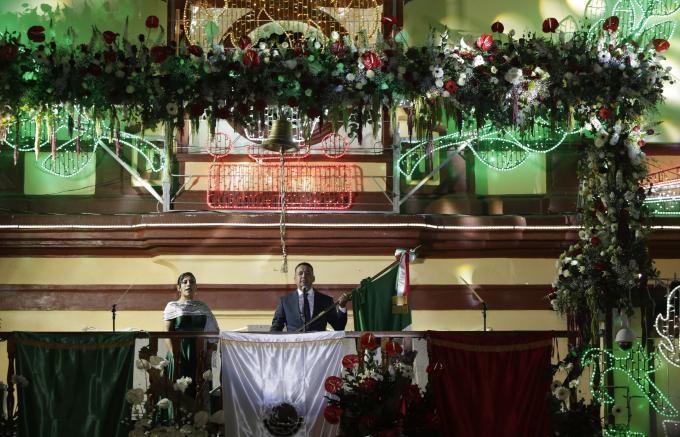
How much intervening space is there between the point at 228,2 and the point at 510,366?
660 cm

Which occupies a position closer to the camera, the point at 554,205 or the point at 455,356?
the point at 455,356

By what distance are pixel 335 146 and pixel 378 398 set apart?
539 centimetres

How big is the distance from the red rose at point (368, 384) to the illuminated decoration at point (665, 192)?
19.1 ft

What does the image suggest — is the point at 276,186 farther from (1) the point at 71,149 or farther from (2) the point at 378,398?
(2) the point at 378,398

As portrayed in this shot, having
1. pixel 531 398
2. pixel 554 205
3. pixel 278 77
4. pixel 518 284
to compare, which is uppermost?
pixel 278 77

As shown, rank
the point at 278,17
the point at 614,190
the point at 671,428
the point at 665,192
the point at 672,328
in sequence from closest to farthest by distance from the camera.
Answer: the point at 614,190 → the point at 671,428 → the point at 672,328 → the point at 278,17 → the point at 665,192

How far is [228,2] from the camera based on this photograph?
14.2m

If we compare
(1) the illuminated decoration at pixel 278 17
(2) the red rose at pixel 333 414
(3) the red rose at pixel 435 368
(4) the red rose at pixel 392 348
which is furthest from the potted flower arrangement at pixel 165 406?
(1) the illuminated decoration at pixel 278 17

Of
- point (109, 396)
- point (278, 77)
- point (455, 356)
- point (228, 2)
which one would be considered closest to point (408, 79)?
point (278, 77)

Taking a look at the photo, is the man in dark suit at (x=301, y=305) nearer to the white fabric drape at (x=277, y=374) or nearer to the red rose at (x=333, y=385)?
the white fabric drape at (x=277, y=374)

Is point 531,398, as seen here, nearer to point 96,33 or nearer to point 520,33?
point 96,33

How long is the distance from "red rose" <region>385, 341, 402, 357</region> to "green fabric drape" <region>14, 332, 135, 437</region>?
2.23 meters

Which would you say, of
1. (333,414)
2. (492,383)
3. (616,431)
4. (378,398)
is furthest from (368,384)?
(616,431)

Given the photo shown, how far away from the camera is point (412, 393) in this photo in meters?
9.52
